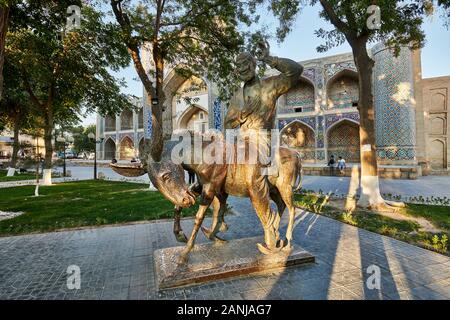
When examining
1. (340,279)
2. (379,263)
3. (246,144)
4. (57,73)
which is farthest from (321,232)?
(57,73)

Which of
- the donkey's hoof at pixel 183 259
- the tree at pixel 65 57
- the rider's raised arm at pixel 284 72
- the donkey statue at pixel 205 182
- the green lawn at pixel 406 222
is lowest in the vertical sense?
the green lawn at pixel 406 222

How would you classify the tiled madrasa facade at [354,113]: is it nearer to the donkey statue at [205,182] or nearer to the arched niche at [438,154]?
the arched niche at [438,154]

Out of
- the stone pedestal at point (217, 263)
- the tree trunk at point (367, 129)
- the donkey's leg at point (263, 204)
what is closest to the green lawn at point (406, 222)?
the tree trunk at point (367, 129)

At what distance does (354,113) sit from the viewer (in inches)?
776

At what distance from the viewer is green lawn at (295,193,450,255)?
4.16 m

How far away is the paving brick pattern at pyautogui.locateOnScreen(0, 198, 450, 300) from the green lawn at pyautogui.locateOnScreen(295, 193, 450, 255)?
0.34 m

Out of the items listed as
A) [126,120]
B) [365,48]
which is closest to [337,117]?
[365,48]

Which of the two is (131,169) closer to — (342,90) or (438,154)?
(342,90)

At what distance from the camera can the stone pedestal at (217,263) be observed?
2859 millimetres

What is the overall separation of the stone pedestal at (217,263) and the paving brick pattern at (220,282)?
0.31 feet

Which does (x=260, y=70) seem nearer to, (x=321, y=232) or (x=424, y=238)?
(x=321, y=232)

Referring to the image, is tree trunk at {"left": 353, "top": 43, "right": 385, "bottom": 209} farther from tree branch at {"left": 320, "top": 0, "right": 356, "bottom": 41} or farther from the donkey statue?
A: the donkey statue

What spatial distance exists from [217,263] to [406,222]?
5.01m

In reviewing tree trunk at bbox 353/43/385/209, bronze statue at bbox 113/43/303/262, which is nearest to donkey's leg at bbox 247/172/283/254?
bronze statue at bbox 113/43/303/262
